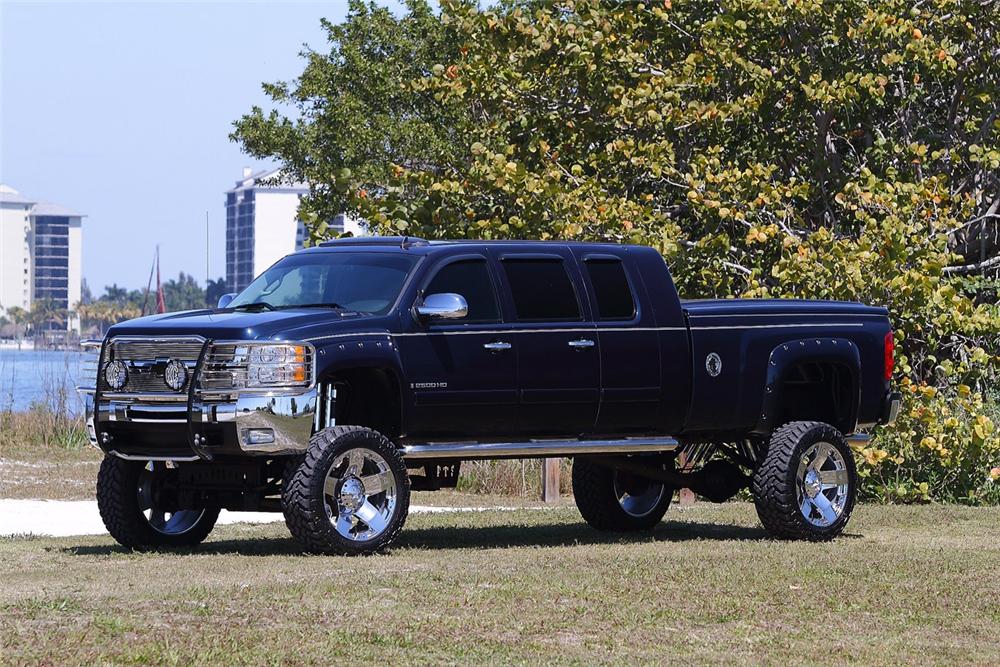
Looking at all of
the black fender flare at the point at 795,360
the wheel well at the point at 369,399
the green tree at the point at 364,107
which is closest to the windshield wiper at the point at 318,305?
the wheel well at the point at 369,399

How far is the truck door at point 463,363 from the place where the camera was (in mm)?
12266

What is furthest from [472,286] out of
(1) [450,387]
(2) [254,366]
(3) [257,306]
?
(2) [254,366]

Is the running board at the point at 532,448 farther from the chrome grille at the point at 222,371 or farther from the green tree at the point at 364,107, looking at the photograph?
the green tree at the point at 364,107

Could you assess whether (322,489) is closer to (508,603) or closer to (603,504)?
(508,603)

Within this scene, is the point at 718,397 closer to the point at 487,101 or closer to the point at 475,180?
the point at 475,180

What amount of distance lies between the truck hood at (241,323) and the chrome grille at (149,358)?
6cm

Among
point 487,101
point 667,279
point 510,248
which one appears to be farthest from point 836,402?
point 487,101

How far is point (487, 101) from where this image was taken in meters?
21.8

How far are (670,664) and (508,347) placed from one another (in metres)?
4.79

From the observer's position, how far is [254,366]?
37.9 feet

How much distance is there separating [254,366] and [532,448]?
2.28 m

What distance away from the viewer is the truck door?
1227 centimetres

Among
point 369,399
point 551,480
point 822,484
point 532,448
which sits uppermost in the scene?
point 369,399

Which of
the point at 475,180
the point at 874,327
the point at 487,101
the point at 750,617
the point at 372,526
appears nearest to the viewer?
the point at 750,617
